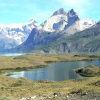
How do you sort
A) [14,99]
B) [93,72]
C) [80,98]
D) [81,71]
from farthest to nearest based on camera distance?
[81,71] → [93,72] → [14,99] → [80,98]

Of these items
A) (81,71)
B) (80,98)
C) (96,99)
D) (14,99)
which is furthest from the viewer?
(81,71)

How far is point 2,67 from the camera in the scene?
19462 cm

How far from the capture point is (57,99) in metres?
34.7

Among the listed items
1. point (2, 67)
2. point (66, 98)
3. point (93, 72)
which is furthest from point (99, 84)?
point (2, 67)

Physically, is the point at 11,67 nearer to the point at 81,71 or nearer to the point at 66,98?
the point at 81,71

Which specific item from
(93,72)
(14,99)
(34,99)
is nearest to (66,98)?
(34,99)

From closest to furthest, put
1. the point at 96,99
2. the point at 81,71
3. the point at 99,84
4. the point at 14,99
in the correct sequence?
the point at 96,99 < the point at 14,99 < the point at 99,84 < the point at 81,71

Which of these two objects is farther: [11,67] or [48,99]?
[11,67]

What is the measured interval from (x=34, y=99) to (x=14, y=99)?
10.9 ft

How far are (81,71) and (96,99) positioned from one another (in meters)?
118

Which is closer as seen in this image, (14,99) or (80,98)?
(80,98)

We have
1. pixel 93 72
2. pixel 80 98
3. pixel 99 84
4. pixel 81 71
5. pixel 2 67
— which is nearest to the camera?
pixel 80 98

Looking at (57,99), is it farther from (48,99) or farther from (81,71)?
(81,71)

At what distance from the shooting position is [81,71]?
15012cm
